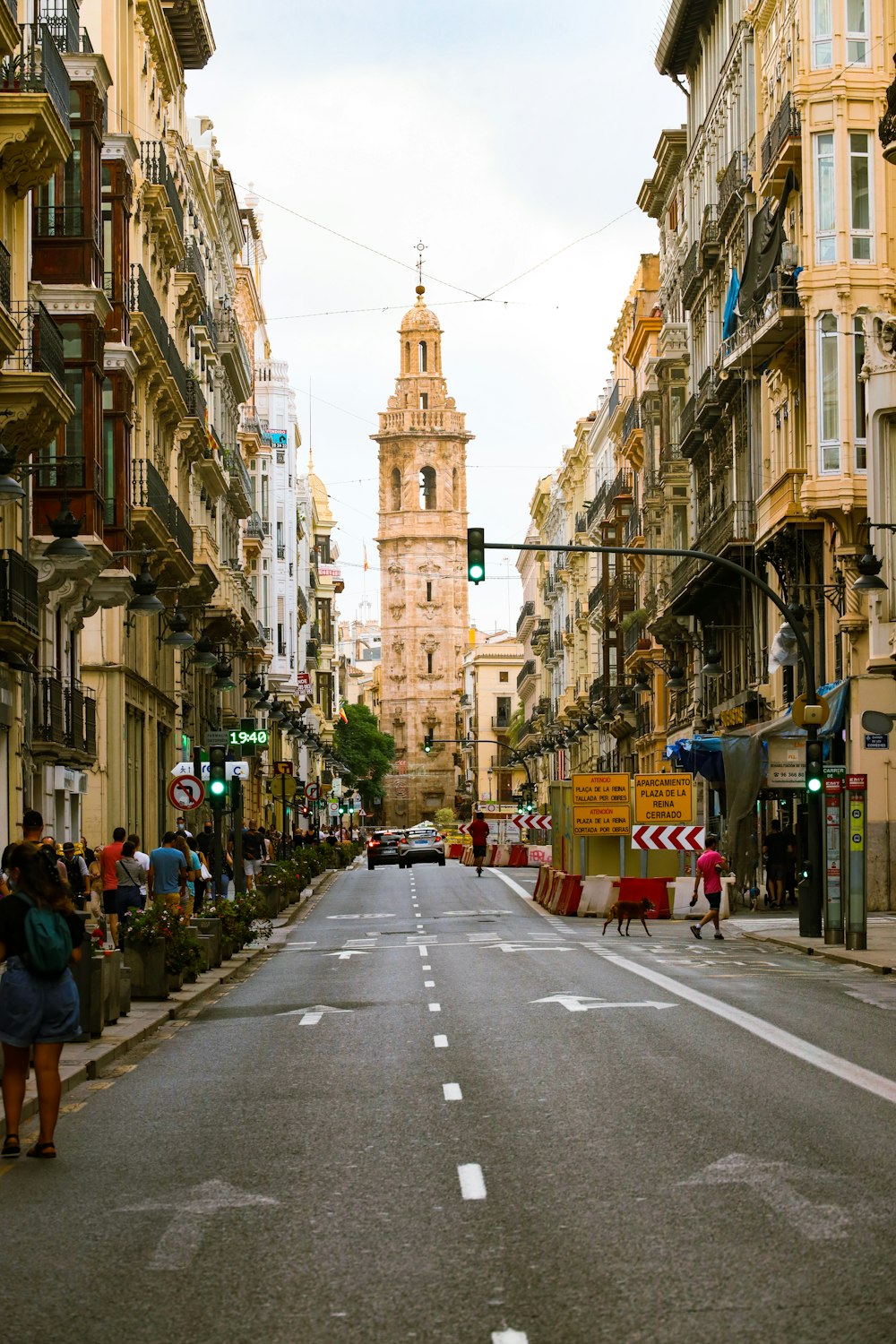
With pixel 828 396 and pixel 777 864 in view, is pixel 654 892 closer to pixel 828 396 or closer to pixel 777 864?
pixel 777 864

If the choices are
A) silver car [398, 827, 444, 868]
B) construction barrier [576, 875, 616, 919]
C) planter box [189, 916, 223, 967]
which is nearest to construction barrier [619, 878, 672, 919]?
construction barrier [576, 875, 616, 919]

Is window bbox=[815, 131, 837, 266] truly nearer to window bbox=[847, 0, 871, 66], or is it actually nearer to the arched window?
window bbox=[847, 0, 871, 66]

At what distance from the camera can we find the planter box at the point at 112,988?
65.1ft

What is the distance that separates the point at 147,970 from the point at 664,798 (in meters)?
24.0

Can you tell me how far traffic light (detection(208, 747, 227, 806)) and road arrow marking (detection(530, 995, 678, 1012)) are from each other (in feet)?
36.1

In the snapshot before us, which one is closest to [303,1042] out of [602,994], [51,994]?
[602,994]

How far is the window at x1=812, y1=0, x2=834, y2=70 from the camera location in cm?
4281

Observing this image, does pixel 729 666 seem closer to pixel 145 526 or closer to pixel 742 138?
pixel 742 138

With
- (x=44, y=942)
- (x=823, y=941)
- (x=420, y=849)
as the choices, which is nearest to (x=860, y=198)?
(x=823, y=941)

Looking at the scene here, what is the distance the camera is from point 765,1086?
14359 mm

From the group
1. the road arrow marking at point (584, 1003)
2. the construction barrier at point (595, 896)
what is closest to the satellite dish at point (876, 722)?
the construction barrier at point (595, 896)

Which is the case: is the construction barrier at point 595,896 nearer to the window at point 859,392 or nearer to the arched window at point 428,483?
the window at point 859,392

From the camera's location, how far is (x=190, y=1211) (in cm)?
1044

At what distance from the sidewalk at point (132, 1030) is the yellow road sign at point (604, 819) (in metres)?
14.5
